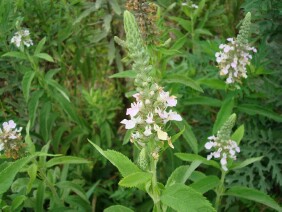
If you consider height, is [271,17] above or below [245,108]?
above

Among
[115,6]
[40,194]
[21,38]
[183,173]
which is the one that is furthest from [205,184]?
[115,6]

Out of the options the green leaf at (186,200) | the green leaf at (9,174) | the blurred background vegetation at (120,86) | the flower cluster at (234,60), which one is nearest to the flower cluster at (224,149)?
the blurred background vegetation at (120,86)

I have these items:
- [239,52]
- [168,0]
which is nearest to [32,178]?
[239,52]

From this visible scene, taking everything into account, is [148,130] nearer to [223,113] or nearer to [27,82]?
[223,113]

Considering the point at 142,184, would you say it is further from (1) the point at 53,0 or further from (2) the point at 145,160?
(1) the point at 53,0

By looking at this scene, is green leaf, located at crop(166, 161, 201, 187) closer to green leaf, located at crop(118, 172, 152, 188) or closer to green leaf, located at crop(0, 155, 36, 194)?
green leaf, located at crop(118, 172, 152, 188)
